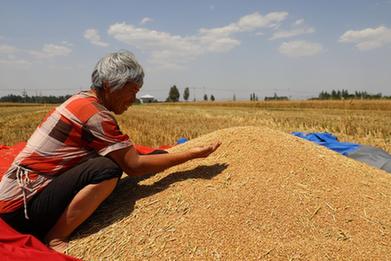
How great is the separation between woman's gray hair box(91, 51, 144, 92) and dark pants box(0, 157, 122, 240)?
1.39 ft

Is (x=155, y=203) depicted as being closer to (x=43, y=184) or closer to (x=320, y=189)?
(x=43, y=184)

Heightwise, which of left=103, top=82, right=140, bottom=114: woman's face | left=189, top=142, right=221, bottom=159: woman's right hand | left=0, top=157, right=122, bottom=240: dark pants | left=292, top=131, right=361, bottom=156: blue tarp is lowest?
left=292, top=131, right=361, bottom=156: blue tarp

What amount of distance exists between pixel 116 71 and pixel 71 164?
0.57 metres

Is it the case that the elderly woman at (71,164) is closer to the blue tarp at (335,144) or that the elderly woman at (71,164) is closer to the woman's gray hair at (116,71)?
the woman's gray hair at (116,71)

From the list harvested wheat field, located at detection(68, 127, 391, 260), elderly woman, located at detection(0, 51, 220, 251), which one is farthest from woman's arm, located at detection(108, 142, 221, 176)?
harvested wheat field, located at detection(68, 127, 391, 260)

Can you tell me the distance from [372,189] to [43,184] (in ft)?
7.07

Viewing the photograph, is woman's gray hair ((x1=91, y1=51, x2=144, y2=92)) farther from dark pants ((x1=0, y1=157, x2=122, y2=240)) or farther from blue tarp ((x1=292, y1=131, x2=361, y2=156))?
blue tarp ((x1=292, y1=131, x2=361, y2=156))

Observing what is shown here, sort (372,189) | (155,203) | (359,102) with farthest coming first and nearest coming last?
(359,102), (372,189), (155,203)

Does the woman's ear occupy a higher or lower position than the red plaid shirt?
higher

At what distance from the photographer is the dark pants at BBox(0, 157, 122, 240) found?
1877mm

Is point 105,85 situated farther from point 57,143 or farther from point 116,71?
point 57,143

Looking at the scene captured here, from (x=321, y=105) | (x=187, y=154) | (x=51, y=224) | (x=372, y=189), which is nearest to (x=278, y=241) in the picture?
(x=187, y=154)

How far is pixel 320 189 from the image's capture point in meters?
2.31

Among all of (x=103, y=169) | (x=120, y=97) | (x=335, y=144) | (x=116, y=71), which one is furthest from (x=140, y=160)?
(x=335, y=144)
